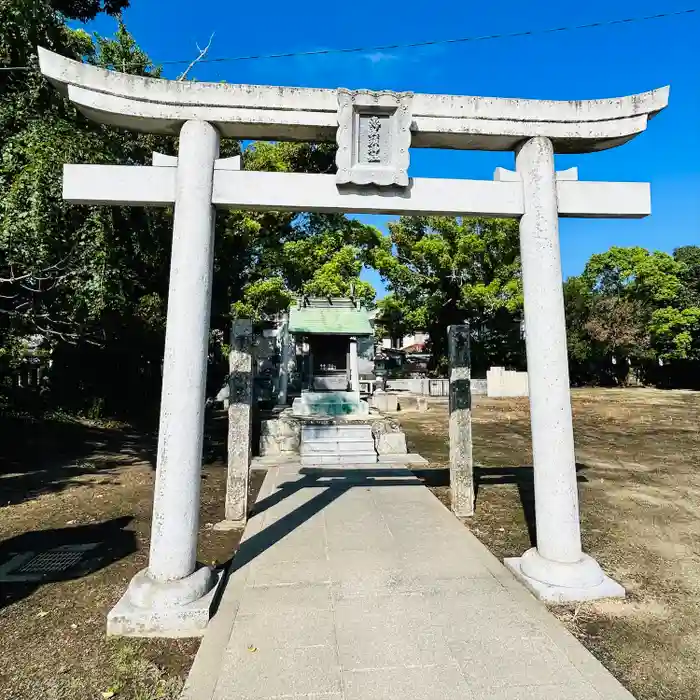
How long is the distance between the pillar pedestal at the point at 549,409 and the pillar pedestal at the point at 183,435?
2.80 metres

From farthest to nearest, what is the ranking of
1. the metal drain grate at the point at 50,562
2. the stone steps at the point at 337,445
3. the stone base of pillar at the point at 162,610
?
1. the stone steps at the point at 337,445
2. the metal drain grate at the point at 50,562
3. the stone base of pillar at the point at 162,610

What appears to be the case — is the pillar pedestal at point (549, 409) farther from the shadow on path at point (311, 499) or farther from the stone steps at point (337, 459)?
the stone steps at point (337, 459)

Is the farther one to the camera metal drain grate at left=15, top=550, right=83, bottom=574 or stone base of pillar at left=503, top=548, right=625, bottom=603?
metal drain grate at left=15, top=550, right=83, bottom=574

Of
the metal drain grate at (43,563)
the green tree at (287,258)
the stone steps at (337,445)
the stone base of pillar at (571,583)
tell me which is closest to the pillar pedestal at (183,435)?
the metal drain grate at (43,563)

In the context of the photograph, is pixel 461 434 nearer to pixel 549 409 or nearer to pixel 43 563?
pixel 549 409

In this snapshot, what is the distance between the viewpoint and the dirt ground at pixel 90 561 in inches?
122

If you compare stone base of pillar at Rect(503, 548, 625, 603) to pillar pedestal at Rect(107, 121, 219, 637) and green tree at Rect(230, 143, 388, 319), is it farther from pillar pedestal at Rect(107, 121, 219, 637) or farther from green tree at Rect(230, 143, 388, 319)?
green tree at Rect(230, 143, 388, 319)

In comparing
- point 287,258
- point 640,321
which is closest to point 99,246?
point 287,258

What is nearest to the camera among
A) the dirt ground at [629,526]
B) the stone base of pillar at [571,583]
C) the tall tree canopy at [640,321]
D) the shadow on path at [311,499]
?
the dirt ground at [629,526]

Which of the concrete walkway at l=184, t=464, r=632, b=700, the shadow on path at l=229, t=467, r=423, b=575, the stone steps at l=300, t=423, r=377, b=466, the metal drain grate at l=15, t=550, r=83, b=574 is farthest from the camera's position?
the stone steps at l=300, t=423, r=377, b=466

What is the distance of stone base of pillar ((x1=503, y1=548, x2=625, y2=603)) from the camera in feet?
13.0

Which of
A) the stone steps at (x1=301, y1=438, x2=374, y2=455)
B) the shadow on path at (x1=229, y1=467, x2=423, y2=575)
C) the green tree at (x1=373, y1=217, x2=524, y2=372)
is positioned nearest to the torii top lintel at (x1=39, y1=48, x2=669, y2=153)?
the shadow on path at (x1=229, y1=467, x2=423, y2=575)

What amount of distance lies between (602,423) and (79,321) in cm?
1644

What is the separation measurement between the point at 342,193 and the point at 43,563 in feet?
15.7
